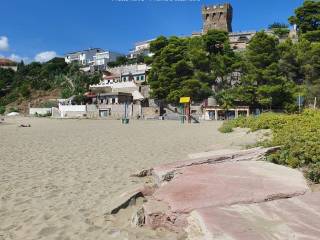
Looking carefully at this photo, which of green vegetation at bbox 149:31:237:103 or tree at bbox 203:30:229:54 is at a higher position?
tree at bbox 203:30:229:54

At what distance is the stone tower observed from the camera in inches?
3327

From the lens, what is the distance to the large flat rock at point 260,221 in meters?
3.55

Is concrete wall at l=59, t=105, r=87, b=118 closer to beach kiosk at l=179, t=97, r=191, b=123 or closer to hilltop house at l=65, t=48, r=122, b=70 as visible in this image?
beach kiosk at l=179, t=97, r=191, b=123

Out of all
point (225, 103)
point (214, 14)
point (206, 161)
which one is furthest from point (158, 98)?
point (206, 161)

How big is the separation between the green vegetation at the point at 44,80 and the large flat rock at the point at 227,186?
7682 centimetres

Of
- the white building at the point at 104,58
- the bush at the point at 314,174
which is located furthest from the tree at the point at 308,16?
the white building at the point at 104,58

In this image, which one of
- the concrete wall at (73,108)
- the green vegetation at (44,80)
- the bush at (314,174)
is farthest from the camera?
the green vegetation at (44,80)

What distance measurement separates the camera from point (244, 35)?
7950 centimetres

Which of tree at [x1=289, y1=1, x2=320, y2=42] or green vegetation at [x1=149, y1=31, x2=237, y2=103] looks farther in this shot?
tree at [x1=289, y1=1, x2=320, y2=42]

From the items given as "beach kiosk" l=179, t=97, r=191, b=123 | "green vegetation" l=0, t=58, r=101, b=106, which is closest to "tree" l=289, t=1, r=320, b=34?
"beach kiosk" l=179, t=97, r=191, b=123

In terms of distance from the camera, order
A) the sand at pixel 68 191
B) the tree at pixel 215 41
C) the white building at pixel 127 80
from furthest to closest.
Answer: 1. the white building at pixel 127 80
2. the tree at pixel 215 41
3. the sand at pixel 68 191

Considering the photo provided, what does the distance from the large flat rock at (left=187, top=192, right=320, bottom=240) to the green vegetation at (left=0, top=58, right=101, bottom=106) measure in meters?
78.6

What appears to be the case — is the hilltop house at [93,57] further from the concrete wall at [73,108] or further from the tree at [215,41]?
the tree at [215,41]

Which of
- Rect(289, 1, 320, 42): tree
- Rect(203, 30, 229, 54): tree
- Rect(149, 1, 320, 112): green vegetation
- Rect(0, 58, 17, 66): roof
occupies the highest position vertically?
Rect(0, 58, 17, 66): roof
